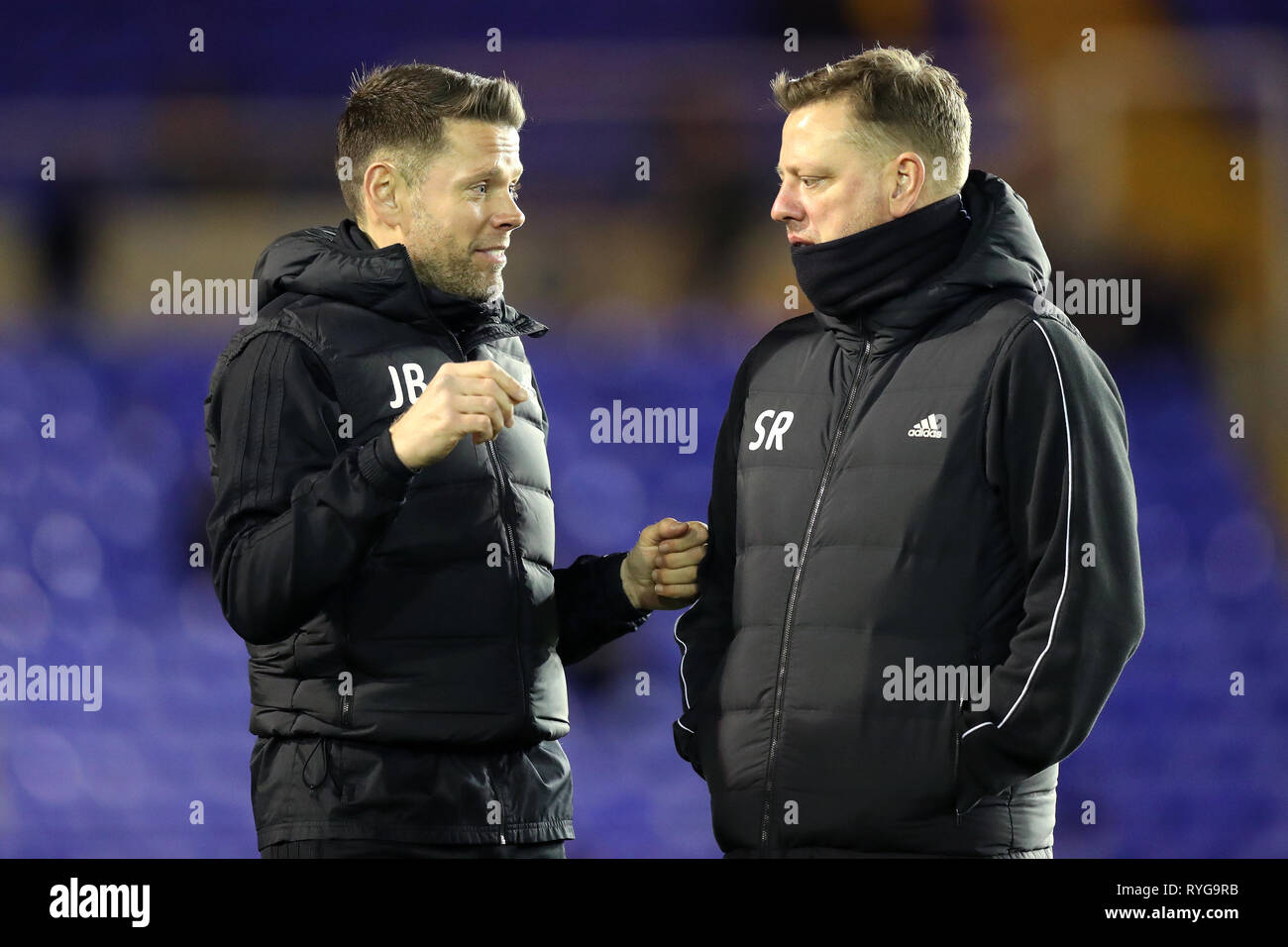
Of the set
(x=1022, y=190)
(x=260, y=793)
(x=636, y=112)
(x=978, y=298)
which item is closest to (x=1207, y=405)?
(x=1022, y=190)

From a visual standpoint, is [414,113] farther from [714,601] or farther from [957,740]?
[957,740]

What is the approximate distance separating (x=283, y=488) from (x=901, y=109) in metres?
1.02

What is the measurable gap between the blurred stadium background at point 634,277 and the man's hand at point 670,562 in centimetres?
139

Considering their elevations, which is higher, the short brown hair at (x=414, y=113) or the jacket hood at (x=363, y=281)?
the short brown hair at (x=414, y=113)

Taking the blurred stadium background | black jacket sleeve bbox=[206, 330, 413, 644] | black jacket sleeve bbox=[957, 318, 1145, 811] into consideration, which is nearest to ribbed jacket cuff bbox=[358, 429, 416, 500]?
black jacket sleeve bbox=[206, 330, 413, 644]

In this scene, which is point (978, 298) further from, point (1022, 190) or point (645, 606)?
point (1022, 190)

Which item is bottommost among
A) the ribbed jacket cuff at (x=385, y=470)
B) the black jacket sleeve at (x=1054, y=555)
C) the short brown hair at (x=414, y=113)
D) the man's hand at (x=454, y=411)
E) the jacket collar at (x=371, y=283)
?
the black jacket sleeve at (x=1054, y=555)

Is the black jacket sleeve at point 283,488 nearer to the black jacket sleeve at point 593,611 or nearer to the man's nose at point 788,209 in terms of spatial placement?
the black jacket sleeve at point 593,611

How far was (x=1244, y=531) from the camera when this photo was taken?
386cm

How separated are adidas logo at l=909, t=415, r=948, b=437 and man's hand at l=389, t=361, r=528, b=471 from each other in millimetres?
518

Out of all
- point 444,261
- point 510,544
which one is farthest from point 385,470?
point 444,261

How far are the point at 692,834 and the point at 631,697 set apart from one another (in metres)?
0.36

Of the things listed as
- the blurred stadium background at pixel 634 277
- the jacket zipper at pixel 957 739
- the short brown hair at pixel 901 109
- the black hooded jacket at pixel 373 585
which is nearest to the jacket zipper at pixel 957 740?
the jacket zipper at pixel 957 739

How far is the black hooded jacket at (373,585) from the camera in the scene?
2.12 m
